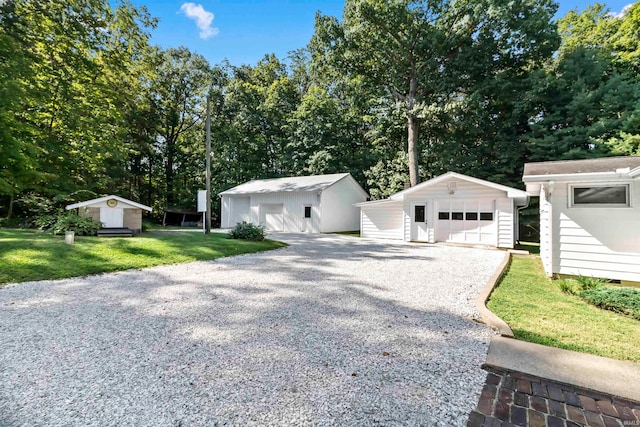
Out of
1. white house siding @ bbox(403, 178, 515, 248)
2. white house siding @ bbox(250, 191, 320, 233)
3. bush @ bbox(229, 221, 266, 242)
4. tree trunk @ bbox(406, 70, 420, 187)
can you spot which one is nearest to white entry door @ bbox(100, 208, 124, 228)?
bush @ bbox(229, 221, 266, 242)

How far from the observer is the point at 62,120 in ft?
54.0

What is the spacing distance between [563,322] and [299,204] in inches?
628

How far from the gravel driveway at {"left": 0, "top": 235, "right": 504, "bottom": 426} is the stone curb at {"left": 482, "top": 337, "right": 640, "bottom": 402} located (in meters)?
0.22

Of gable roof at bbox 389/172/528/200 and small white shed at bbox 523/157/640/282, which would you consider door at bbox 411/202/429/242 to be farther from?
small white shed at bbox 523/157/640/282

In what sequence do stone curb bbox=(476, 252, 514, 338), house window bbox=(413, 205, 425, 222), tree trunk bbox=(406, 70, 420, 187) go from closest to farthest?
stone curb bbox=(476, 252, 514, 338)
house window bbox=(413, 205, 425, 222)
tree trunk bbox=(406, 70, 420, 187)

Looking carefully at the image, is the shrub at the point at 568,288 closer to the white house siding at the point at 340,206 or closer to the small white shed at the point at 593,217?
the small white shed at the point at 593,217

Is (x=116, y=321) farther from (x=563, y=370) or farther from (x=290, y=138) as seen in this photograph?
(x=290, y=138)

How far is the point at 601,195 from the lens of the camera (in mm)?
5801

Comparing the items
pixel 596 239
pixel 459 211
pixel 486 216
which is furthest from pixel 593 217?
pixel 459 211

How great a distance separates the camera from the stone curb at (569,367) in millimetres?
2314

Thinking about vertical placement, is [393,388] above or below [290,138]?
below

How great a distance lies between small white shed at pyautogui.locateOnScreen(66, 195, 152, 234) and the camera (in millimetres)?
11477

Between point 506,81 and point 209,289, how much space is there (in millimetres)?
19841

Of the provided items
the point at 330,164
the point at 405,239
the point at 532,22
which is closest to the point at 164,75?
the point at 330,164
